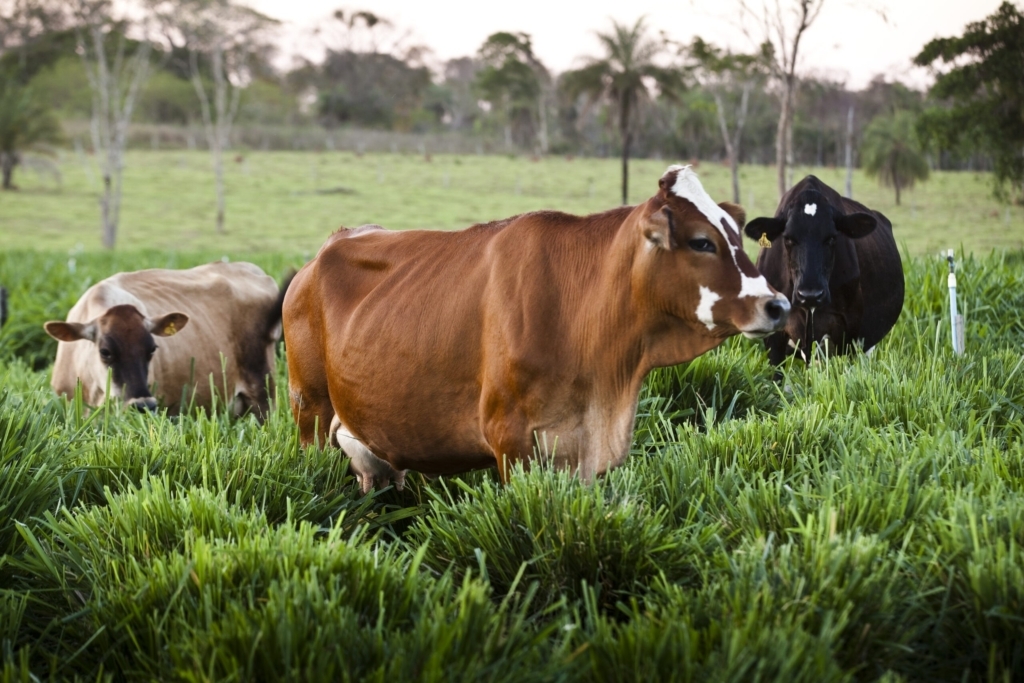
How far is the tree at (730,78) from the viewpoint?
15.2 m

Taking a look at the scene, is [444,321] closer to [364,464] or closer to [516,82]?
[364,464]

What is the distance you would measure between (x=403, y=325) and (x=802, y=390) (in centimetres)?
232

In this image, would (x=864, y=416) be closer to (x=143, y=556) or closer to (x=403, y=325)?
(x=403, y=325)

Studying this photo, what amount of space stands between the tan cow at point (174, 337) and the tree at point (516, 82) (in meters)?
38.0

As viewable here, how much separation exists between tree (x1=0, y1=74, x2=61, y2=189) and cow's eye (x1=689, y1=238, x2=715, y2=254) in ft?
117

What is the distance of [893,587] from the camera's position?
2.31m

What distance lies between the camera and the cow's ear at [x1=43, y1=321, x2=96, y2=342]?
5.75 m

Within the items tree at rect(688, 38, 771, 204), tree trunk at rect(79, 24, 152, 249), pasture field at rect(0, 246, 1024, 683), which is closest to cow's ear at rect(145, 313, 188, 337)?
pasture field at rect(0, 246, 1024, 683)

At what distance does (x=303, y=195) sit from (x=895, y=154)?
29.3 meters

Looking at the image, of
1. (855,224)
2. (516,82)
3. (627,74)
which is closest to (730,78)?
(627,74)

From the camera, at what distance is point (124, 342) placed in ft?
18.8

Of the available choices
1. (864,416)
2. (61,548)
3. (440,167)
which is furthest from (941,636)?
(440,167)

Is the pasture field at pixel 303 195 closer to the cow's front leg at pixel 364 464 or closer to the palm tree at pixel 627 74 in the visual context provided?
the palm tree at pixel 627 74

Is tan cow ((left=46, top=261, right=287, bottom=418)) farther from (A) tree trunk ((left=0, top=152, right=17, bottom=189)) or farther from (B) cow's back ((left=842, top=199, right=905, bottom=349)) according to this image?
(A) tree trunk ((left=0, top=152, right=17, bottom=189))
